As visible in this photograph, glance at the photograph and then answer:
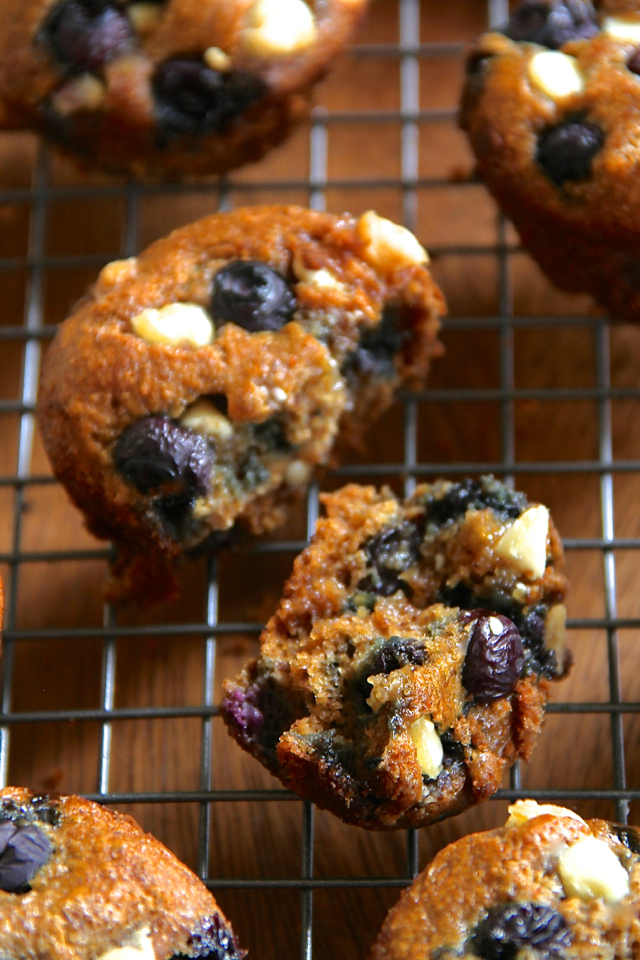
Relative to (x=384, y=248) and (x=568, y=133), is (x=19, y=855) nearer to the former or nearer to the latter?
(x=384, y=248)

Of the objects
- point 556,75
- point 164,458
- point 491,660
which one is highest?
point 556,75

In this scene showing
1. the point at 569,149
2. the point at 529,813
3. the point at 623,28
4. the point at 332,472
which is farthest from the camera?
the point at 332,472

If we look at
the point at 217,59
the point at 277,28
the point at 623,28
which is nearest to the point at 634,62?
the point at 623,28

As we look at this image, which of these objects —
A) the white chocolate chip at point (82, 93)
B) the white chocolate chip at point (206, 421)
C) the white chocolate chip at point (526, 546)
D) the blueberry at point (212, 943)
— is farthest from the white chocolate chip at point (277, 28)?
the blueberry at point (212, 943)

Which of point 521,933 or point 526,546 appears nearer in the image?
point 521,933

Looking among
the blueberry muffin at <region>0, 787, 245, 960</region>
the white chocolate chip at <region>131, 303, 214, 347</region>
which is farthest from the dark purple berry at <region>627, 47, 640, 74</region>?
the blueberry muffin at <region>0, 787, 245, 960</region>

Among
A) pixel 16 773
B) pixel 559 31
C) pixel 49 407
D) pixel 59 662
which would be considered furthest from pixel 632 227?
pixel 16 773

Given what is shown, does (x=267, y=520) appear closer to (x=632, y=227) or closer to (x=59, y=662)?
(x=59, y=662)
